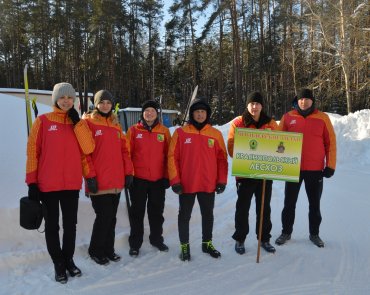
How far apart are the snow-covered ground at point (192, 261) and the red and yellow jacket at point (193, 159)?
0.87 meters

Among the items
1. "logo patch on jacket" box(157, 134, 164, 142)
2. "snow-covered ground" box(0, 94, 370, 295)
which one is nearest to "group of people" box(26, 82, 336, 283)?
"logo patch on jacket" box(157, 134, 164, 142)

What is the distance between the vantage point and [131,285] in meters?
3.68

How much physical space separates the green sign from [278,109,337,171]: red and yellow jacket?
370 millimetres

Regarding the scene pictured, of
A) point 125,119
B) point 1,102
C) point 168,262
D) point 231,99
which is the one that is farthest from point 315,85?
point 168,262

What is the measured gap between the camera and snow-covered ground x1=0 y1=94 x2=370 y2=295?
363cm

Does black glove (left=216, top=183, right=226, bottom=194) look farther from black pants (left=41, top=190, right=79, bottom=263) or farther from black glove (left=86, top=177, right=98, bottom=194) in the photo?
black pants (left=41, top=190, right=79, bottom=263)

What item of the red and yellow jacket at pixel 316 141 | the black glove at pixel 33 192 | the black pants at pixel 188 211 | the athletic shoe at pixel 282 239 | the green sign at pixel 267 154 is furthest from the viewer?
the athletic shoe at pixel 282 239

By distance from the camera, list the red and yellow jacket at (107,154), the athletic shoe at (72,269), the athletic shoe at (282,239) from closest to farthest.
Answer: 1. the athletic shoe at (72,269)
2. the red and yellow jacket at (107,154)
3. the athletic shoe at (282,239)

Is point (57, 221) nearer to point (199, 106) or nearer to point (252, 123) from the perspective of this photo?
point (199, 106)

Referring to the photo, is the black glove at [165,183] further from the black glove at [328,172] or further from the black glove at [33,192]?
the black glove at [328,172]

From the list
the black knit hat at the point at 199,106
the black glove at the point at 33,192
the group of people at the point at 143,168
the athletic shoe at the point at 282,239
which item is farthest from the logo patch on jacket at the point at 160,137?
the athletic shoe at the point at 282,239

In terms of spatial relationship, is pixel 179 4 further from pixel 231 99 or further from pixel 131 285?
pixel 131 285

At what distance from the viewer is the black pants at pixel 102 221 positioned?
405 centimetres

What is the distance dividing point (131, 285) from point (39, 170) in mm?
1421
